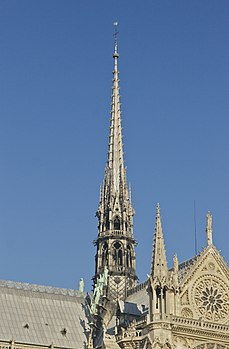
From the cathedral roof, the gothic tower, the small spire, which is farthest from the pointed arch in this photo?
the small spire

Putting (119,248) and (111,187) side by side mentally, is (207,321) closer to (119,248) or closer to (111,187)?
(119,248)

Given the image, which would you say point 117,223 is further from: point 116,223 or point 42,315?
point 42,315

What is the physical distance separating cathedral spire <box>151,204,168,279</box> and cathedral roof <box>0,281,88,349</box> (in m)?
11.2

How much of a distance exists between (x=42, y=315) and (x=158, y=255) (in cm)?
1334

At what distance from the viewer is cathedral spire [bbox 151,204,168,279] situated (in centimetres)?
5875

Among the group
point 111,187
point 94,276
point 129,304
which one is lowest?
point 129,304

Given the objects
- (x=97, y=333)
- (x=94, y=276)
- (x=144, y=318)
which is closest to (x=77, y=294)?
(x=94, y=276)

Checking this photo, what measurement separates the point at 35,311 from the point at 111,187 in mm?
14799

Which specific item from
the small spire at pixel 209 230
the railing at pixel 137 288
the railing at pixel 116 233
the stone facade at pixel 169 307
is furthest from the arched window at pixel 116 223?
the small spire at pixel 209 230

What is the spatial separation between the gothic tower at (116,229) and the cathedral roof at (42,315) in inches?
137

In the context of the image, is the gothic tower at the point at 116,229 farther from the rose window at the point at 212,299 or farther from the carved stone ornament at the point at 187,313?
the carved stone ornament at the point at 187,313

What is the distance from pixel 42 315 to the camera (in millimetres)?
67938

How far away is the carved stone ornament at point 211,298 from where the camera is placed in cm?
6047

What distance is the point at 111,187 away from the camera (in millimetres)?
77188
